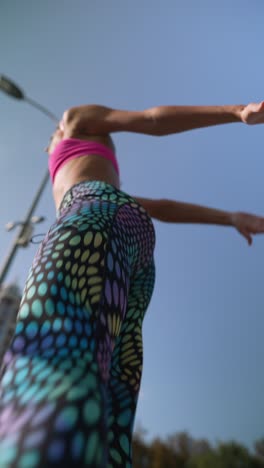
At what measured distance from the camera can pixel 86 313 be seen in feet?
1.99

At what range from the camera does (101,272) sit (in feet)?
2.24

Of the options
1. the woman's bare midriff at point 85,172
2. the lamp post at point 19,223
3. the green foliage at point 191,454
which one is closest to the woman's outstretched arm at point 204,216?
the woman's bare midriff at point 85,172

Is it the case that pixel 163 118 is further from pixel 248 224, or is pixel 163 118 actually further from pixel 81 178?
pixel 248 224

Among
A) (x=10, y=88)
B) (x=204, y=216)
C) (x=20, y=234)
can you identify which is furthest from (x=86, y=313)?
(x=10, y=88)

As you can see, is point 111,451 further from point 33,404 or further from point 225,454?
point 225,454

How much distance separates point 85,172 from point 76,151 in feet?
0.50

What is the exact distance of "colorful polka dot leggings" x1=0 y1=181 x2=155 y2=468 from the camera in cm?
38

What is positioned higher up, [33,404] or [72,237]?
[72,237]

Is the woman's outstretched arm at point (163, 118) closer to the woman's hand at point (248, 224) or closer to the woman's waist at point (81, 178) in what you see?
the woman's waist at point (81, 178)

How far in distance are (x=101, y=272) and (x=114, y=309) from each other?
0.09 meters

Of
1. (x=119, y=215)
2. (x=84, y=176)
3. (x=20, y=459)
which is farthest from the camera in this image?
(x=84, y=176)

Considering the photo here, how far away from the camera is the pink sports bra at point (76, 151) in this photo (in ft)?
4.30

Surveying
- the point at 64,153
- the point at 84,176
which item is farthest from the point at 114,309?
the point at 64,153

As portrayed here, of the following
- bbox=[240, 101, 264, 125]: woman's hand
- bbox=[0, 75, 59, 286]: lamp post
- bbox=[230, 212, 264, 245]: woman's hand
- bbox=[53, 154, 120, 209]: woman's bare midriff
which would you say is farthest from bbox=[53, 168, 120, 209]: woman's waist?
bbox=[0, 75, 59, 286]: lamp post
